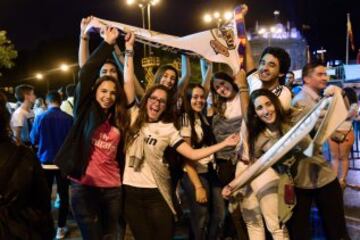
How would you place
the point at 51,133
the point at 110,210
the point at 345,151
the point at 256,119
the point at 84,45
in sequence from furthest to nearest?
1. the point at 345,151
2. the point at 51,133
3. the point at 84,45
4. the point at 256,119
5. the point at 110,210

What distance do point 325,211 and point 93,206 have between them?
2.04m

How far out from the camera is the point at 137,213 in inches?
164

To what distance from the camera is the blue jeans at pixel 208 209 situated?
16.9 ft

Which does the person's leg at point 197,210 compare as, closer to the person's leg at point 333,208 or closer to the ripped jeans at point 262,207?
the ripped jeans at point 262,207

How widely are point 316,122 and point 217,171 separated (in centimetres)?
180

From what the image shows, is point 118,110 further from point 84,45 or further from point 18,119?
point 18,119

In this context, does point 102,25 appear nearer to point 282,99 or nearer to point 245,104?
point 245,104

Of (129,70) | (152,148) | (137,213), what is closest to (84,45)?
(129,70)

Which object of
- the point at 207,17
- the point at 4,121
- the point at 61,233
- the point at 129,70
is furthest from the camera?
the point at 207,17

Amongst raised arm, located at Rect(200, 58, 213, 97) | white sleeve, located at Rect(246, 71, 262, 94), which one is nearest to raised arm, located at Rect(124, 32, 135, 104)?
white sleeve, located at Rect(246, 71, 262, 94)

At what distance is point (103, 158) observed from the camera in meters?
4.21


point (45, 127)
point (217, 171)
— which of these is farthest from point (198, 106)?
point (45, 127)


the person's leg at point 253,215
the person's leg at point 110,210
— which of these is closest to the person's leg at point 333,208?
the person's leg at point 253,215

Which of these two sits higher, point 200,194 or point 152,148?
point 152,148
